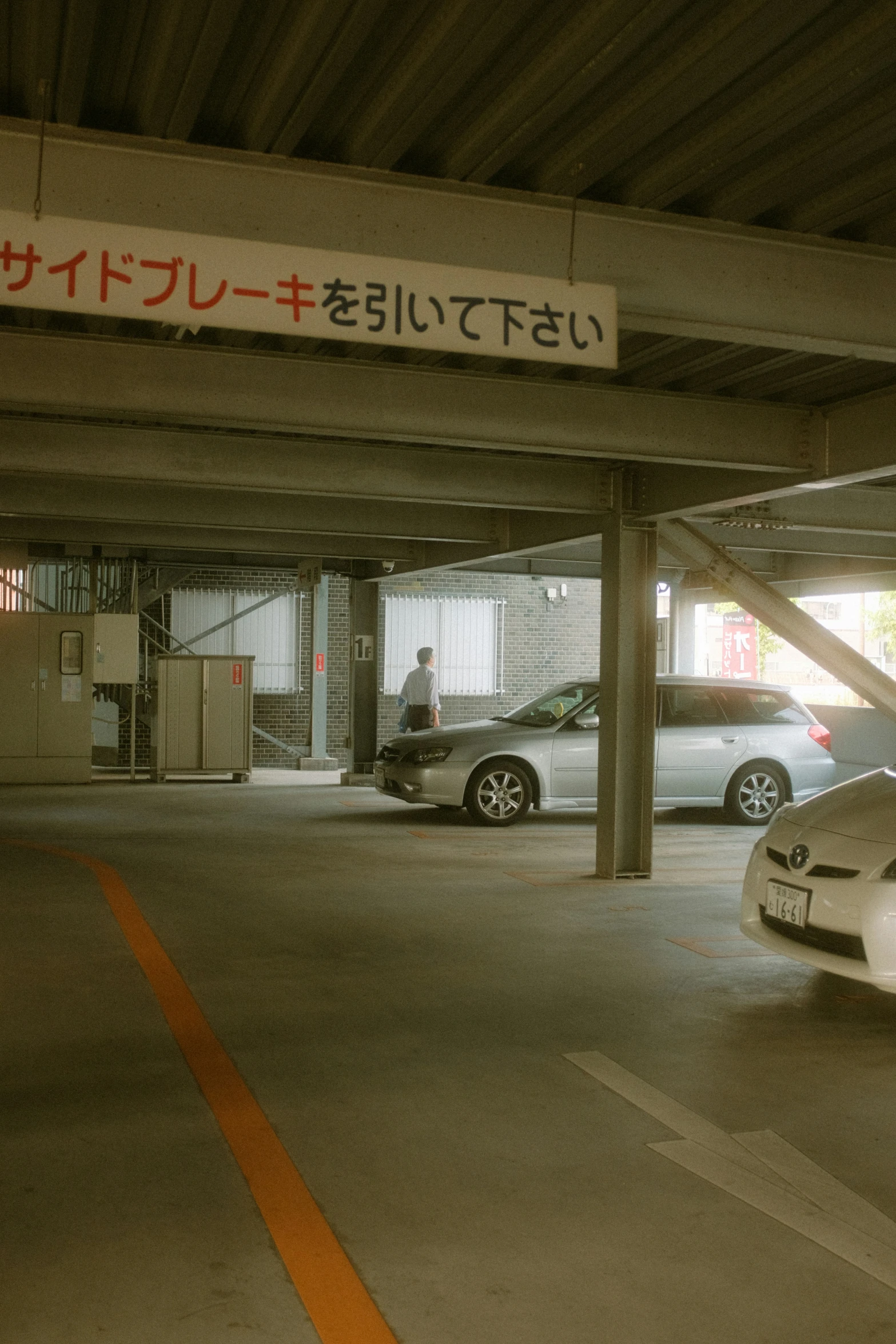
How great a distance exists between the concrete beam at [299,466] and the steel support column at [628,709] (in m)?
0.66

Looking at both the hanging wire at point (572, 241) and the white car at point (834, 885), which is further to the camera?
the white car at point (834, 885)

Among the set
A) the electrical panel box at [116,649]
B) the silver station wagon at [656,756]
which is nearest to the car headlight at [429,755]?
the silver station wagon at [656,756]

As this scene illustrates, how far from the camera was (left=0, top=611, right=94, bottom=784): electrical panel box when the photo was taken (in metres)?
16.3

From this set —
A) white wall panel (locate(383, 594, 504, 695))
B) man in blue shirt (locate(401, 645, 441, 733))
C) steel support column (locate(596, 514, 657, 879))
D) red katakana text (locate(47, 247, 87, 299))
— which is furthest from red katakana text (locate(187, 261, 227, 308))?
white wall panel (locate(383, 594, 504, 695))

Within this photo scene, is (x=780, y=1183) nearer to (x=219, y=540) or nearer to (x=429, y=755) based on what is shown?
(x=429, y=755)

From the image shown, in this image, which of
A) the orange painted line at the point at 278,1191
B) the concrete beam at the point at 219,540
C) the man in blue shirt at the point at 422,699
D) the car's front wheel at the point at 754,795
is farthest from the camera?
the man in blue shirt at the point at 422,699

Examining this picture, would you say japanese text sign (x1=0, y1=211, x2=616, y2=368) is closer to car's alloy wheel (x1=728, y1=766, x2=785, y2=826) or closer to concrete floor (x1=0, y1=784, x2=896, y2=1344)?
concrete floor (x1=0, y1=784, x2=896, y2=1344)

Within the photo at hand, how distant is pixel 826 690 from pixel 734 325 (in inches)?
1781

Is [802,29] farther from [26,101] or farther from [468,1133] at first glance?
[468,1133]

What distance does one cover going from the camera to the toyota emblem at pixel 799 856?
579cm

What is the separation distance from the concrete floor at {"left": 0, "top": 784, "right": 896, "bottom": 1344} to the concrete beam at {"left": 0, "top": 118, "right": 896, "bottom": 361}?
3154 millimetres

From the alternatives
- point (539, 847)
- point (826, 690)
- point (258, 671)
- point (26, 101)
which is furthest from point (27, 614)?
point (826, 690)

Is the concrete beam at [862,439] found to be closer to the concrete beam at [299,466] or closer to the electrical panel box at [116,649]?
the concrete beam at [299,466]

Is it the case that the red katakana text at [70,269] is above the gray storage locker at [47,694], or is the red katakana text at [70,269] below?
above
